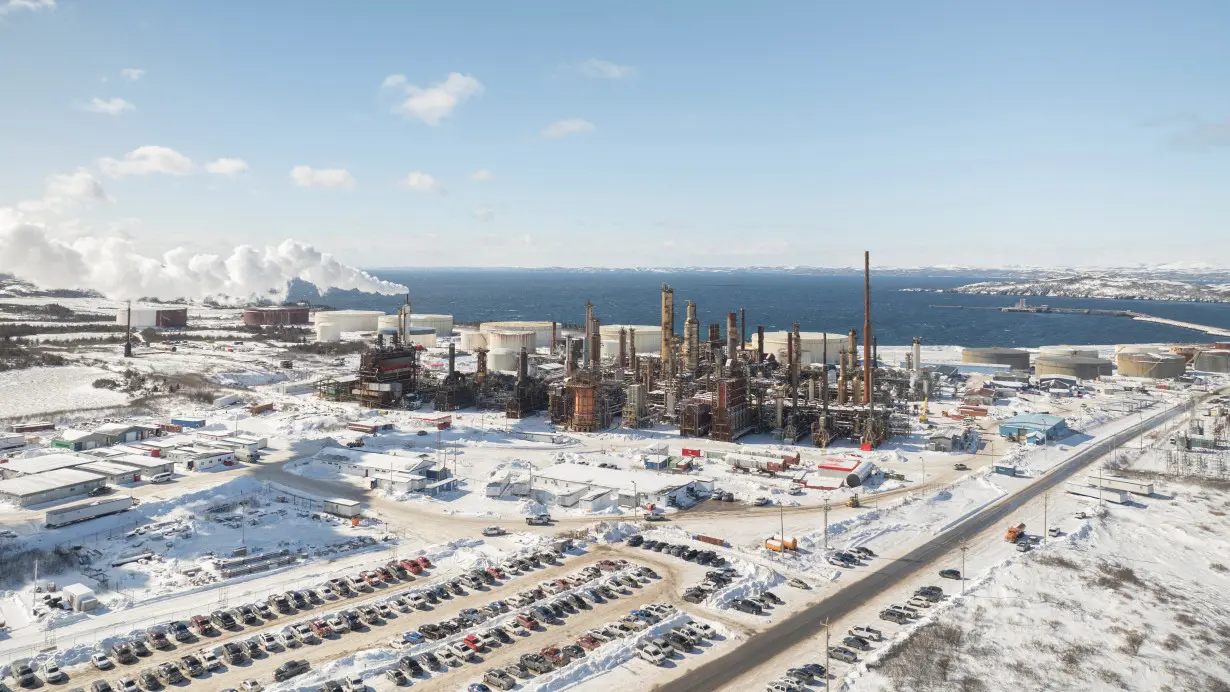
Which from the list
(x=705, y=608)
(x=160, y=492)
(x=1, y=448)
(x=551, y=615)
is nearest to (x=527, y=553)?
(x=551, y=615)

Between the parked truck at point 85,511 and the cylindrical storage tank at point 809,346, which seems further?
the cylindrical storage tank at point 809,346

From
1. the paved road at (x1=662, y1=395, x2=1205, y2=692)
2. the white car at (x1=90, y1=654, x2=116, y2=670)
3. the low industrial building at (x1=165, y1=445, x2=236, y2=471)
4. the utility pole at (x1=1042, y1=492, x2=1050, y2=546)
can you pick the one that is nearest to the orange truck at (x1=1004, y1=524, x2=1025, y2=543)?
the utility pole at (x1=1042, y1=492, x2=1050, y2=546)

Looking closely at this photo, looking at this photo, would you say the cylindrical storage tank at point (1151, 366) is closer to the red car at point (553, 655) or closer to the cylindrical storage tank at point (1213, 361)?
the cylindrical storage tank at point (1213, 361)

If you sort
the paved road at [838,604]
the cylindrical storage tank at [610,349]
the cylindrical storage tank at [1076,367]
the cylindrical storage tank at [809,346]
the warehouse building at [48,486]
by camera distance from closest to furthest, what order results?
the paved road at [838,604]
the warehouse building at [48,486]
the cylindrical storage tank at [1076,367]
the cylindrical storage tank at [809,346]
the cylindrical storage tank at [610,349]

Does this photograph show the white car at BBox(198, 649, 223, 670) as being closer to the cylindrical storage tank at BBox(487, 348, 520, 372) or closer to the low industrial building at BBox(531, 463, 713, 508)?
the low industrial building at BBox(531, 463, 713, 508)

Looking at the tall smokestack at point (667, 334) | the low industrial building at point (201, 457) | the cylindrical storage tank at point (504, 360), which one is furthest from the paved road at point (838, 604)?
the cylindrical storage tank at point (504, 360)

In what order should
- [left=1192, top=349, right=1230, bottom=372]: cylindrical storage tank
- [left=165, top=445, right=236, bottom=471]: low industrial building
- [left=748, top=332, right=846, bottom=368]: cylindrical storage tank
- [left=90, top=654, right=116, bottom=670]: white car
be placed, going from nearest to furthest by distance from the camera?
[left=90, top=654, right=116, bottom=670]: white car → [left=165, top=445, right=236, bottom=471]: low industrial building → [left=1192, top=349, right=1230, bottom=372]: cylindrical storage tank → [left=748, top=332, right=846, bottom=368]: cylindrical storage tank

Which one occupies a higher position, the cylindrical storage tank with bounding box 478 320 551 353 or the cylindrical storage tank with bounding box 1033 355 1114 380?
the cylindrical storage tank with bounding box 478 320 551 353

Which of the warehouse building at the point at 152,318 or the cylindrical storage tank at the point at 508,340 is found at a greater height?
the warehouse building at the point at 152,318
